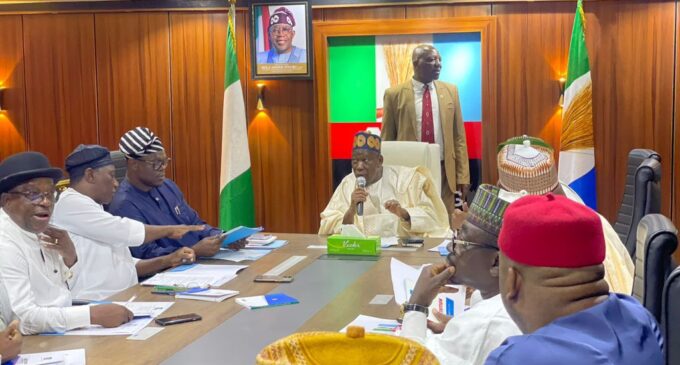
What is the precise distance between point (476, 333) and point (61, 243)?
1.83m

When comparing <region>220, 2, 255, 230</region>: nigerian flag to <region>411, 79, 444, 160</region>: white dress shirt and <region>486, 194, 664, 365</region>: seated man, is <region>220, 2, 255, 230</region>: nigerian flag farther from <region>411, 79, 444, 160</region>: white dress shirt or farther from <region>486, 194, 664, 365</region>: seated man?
<region>486, 194, 664, 365</region>: seated man

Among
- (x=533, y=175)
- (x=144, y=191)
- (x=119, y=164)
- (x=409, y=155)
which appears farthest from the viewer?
(x=119, y=164)

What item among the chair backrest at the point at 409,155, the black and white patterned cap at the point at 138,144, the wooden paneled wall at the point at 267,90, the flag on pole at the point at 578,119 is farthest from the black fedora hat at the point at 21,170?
the flag on pole at the point at 578,119

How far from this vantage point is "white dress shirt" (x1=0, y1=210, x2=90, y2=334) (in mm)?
2742

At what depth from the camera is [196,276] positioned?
357 centimetres

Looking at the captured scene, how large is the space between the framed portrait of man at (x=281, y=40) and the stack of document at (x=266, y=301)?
164 inches

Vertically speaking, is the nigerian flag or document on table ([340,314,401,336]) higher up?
the nigerian flag

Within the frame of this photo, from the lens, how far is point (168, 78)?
Result: 24.7ft

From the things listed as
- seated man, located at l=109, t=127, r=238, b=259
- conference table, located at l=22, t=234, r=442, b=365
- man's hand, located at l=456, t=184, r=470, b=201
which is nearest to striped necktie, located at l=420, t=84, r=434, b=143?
man's hand, located at l=456, t=184, r=470, b=201

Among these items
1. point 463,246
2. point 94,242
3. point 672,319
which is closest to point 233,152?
point 94,242

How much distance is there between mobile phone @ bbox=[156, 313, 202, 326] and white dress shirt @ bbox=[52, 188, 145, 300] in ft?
2.83

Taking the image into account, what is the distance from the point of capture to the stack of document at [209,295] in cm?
321

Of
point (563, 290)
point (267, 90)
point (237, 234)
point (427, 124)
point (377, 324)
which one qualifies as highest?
point (267, 90)

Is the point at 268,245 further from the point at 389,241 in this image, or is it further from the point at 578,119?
the point at 578,119
